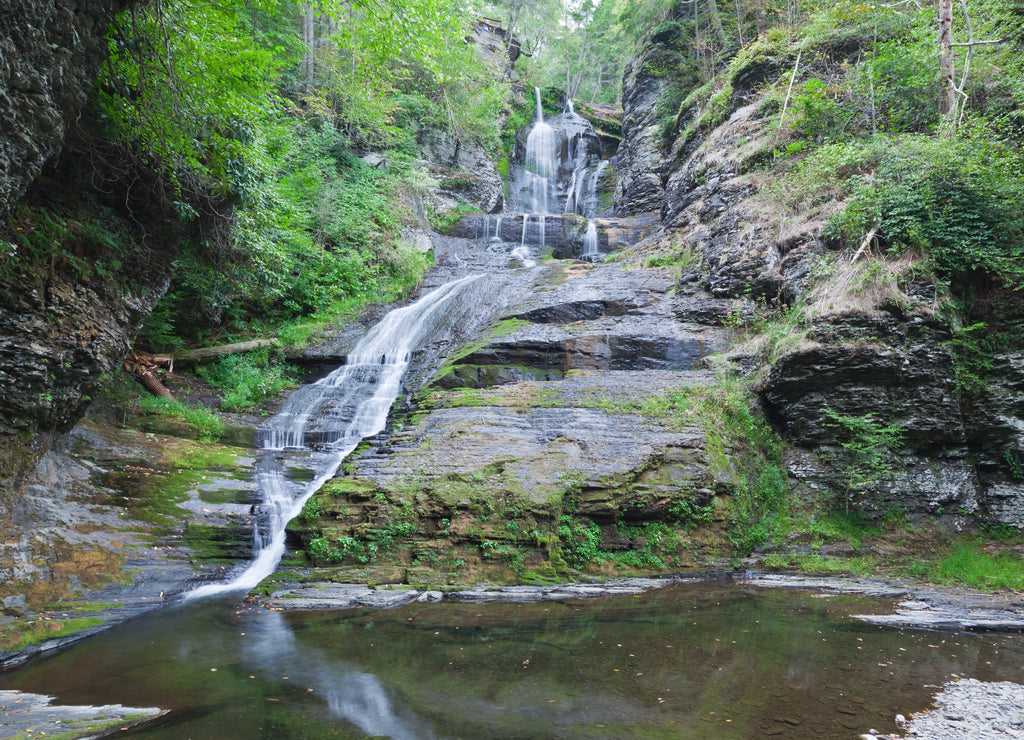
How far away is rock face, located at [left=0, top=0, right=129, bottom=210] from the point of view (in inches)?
199

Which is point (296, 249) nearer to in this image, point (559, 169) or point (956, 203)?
point (956, 203)

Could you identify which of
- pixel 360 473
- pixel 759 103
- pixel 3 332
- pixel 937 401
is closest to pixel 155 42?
pixel 3 332

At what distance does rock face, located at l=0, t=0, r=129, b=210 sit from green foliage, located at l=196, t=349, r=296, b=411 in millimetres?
7987

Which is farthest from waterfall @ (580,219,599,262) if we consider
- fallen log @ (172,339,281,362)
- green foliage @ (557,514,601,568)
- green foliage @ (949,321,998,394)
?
green foliage @ (557,514,601,568)

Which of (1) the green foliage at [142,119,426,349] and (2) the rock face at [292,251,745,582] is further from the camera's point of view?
(1) the green foliage at [142,119,426,349]

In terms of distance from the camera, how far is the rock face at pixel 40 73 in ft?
16.5

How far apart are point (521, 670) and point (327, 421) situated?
8972 mm

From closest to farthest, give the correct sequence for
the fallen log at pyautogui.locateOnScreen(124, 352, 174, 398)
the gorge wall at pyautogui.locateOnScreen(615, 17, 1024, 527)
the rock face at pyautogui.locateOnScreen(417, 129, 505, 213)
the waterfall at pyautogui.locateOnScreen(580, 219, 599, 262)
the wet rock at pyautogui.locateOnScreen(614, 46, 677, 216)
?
the gorge wall at pyautogui.locateOnScreen(615, 17, 1024, 527)
the fallen log at pyautogui.locateOnScreen(124, 352, 174, 398)
the waterfall at pyautogui.locateOnScreen(580, 219, 599, 262)
the wet rock at pyautogui.locateOnScreen(614, 46, 677, 216)
the rock face at pyautogui.locateOnScreen(417, 129, 505, 213)

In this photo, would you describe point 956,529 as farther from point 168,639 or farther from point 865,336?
point 168,639

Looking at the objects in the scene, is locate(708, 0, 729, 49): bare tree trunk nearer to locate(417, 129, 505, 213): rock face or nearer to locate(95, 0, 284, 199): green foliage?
locate(417, 129, 505, 213): rock face

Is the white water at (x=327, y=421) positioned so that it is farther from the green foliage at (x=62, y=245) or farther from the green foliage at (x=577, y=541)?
the green foliage at (x=577, y=541)

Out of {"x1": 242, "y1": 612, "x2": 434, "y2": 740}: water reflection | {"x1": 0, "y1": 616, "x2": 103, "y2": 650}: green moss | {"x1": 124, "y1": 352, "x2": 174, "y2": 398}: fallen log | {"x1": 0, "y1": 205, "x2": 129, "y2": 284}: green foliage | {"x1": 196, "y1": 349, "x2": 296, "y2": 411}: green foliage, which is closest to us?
{"x1": 242, "y1": 612, "x2": 434, "y2": 740}: water reflection

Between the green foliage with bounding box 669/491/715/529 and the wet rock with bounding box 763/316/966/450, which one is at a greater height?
the wet rock with bounding box 763/316/966/450

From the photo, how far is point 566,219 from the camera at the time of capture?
22.6 metres
